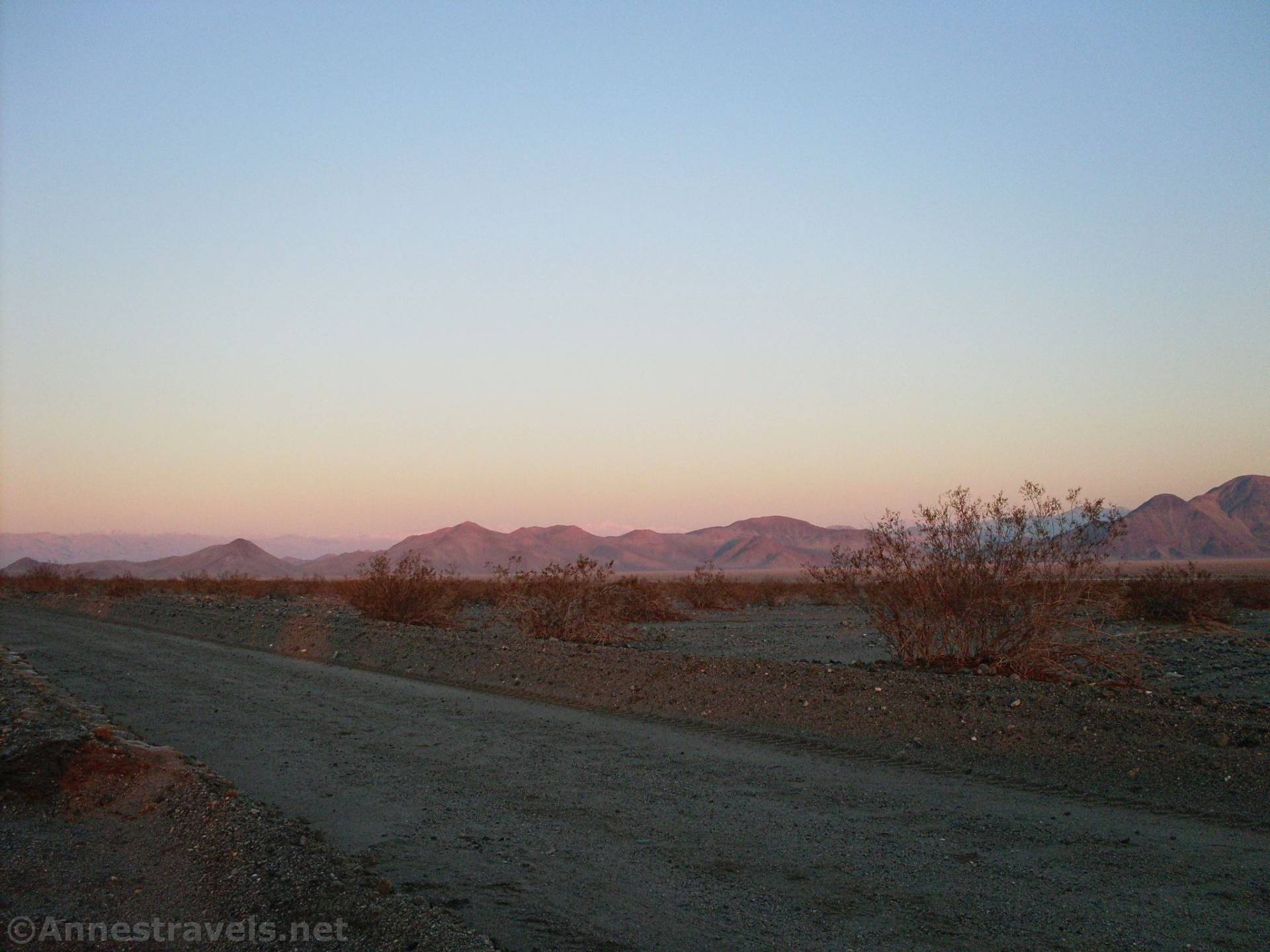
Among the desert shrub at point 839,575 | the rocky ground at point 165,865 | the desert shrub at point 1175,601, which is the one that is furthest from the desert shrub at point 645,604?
the rocky ground at point 165,865

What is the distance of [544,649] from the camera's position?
18812mm

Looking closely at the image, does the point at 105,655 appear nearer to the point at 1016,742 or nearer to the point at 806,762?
the point at 806,762

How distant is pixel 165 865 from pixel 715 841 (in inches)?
148

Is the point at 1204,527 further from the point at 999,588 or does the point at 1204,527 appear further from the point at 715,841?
the point at 715,841

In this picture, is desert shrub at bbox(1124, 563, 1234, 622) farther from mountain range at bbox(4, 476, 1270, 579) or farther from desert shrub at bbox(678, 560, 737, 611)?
mountain range at bbox(4, 476, 1270, 579)

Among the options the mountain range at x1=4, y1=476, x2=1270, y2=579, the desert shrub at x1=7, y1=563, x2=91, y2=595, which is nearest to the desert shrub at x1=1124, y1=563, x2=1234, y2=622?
the desert shrub at x1=7, y1=563, x2=91, y2=595

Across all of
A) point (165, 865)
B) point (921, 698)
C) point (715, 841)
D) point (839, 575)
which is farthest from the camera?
point (839, 575)

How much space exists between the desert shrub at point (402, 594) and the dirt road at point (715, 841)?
15.8 metres

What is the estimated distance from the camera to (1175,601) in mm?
29969

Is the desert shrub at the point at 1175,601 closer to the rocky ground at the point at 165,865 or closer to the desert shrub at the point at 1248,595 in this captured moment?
the desert shrub at the point at 1248,595

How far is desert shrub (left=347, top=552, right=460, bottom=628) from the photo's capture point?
2861cm

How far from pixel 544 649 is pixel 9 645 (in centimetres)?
1189

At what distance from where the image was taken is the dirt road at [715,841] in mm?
5660

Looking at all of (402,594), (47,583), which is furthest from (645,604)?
(47,583)
